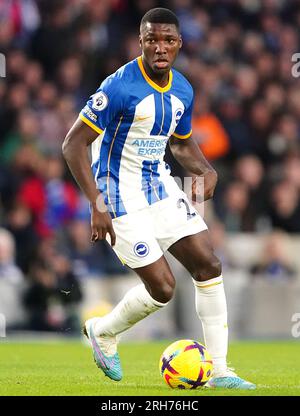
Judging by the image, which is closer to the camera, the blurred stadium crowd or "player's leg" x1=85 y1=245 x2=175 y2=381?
"player's leg" x1=85 y1=245 x2=175 y2=381

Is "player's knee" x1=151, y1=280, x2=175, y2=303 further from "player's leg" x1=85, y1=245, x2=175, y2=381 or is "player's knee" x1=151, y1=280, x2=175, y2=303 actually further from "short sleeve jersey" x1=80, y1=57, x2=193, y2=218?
"short sleeve jersey" x1=80, y1=57, x2=193, y2=218

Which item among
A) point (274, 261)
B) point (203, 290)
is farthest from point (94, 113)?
point (274, 261)

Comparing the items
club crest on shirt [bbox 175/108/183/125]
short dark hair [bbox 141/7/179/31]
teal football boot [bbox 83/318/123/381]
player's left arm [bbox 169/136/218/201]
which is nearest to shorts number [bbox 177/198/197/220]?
player's left arm [bbox 169/136/218/201]

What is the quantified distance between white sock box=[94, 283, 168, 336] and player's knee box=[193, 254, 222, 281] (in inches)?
13.2

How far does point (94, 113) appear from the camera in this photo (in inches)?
295

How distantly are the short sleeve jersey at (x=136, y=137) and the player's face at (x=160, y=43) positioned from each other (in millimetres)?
173

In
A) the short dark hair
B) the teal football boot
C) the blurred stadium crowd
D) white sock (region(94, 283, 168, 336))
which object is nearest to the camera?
the short dark hair

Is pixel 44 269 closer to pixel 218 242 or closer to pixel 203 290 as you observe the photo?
pixel 218 242

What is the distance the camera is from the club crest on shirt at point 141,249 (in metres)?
7.68

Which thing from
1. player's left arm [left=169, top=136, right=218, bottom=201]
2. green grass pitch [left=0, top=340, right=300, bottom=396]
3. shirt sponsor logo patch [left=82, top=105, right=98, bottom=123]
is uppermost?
shirt sponsor logo patch [left=82, top=105, right=98, bottom=123]

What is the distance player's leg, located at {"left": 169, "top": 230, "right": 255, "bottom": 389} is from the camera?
25.1 ft

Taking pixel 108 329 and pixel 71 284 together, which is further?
pixel 71 284

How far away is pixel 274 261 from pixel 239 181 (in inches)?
55.8
